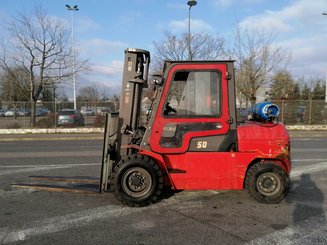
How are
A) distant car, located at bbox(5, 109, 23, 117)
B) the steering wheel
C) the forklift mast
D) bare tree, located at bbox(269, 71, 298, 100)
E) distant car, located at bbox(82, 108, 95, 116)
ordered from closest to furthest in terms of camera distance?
1. the steering wheel
2. the forklift mast
3. distant car, located at bbox(5, 109, 23, 117)
4. distant car, located at bbox(82, 108, 95, 116)
5. bare tree, located at bbox(269, 71, 298, 100)

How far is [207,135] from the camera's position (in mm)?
5375

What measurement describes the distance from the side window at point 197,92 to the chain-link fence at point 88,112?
17.1 meters

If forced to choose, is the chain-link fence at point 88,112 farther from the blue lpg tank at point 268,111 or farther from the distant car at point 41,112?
the blue lpg tank at point 268,111

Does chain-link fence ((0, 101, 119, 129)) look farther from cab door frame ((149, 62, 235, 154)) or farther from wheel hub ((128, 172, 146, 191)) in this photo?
wheel hub ((128, 172, 146, 191))

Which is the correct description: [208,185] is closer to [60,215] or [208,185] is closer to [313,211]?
[313,211]

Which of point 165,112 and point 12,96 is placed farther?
point 12,96

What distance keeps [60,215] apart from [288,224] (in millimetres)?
3279

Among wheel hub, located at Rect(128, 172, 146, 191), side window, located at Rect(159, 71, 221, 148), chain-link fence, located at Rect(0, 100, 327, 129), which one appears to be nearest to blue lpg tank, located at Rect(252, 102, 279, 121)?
side window, located at Rect(159, 71, 221, 148)

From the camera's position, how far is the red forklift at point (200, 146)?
5.28 metres

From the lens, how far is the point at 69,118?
22.5 m

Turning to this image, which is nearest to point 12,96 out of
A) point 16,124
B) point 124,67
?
→ point 16,124

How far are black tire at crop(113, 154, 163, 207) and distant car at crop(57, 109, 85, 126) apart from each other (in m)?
18.0

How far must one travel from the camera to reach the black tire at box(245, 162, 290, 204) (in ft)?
17.4

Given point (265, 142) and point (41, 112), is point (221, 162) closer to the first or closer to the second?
point (265, 142)
